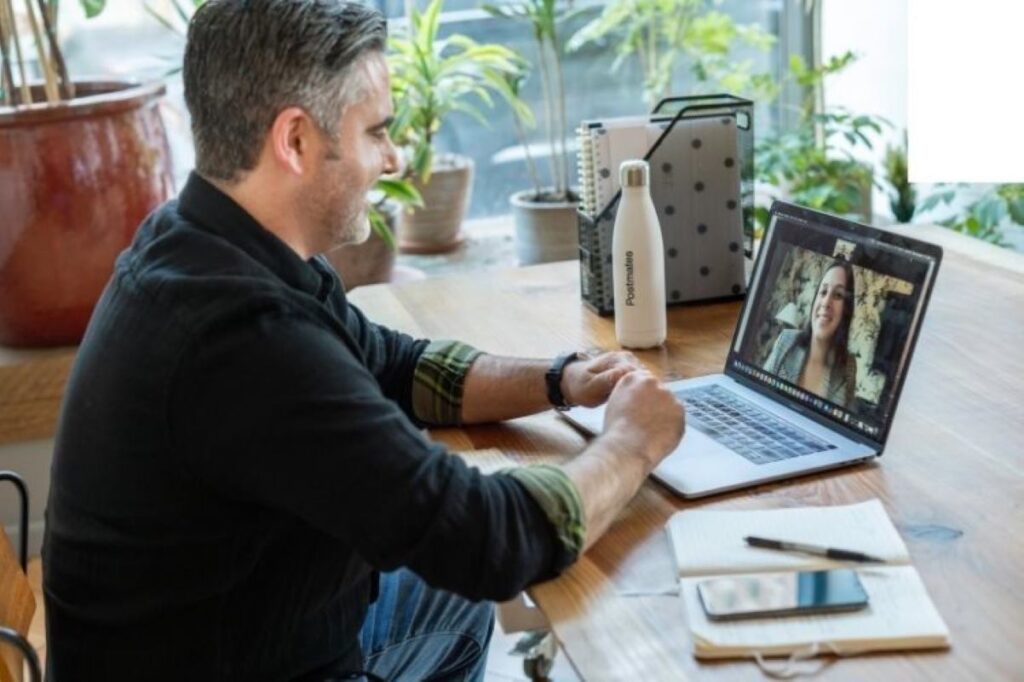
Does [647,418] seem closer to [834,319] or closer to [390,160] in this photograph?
[834,319]

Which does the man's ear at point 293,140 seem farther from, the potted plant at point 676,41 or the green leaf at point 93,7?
the potted plant at point 676,41

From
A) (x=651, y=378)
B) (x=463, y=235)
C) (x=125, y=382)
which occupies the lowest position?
(x=463, y=235)

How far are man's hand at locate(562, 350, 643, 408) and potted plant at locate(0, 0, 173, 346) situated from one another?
4.83 ft

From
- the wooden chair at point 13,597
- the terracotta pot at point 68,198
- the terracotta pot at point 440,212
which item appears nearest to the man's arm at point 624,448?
the wooden chair at point 13,597

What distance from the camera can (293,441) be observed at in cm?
125

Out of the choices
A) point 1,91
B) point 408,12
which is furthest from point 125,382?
point 408,12

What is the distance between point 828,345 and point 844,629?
1.58 feet

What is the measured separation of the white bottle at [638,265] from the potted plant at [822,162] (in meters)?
1.72

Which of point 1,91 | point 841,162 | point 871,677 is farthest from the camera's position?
point 841,162

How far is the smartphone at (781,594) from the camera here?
46.9 inches

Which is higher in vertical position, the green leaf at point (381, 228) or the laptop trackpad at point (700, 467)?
the laptop trackpad at point (700, 467)

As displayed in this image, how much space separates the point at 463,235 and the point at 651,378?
2.47 m

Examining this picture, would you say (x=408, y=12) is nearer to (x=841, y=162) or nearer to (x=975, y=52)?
(x=841, y=162)

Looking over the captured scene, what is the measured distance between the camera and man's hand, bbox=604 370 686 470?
149cm
